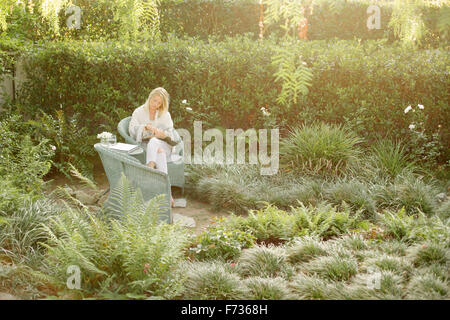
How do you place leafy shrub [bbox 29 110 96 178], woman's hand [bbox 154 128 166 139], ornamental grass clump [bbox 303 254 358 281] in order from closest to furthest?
ornamental grass clump [bbox 303 254 358 281] < woman's hand [bbox 154 128 166 139] < leafy shrub [bbox 29 110 96 178]

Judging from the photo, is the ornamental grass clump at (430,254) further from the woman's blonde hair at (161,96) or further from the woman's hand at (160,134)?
the woman's blonde hair at (161,96)

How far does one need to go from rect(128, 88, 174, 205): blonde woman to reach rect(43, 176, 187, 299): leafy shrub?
7.05ft

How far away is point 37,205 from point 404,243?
3.47m

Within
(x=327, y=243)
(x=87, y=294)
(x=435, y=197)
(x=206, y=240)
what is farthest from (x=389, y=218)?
(x=87, y=294)

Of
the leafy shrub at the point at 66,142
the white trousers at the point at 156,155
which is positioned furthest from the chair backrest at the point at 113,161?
the leafy shrub at the point at 66,142

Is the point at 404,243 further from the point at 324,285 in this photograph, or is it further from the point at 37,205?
the point at 37,205

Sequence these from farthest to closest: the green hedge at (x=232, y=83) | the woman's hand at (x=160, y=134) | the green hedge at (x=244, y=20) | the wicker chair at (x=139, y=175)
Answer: the green hedge at (x=244, y=20)
the green hedge at (x=232, y=83)
the woman's hand at (x=160, y=134)
the wicker chair at (x=139, y=175)

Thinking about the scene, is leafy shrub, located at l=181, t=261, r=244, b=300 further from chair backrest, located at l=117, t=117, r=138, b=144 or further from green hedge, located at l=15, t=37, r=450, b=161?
green hedge, located at l=15, t=37, r=450, b=161

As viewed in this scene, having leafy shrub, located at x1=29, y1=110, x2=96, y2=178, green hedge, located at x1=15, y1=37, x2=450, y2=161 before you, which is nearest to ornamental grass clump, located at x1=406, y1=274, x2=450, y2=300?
green hedge, located at x1=15, y1=37, x2=450, y2=161

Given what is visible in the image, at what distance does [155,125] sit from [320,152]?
222cm

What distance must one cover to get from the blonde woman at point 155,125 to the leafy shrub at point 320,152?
1.69m

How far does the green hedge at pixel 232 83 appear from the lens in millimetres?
7492

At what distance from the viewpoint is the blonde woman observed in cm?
618

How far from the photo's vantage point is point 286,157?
6910 mm
